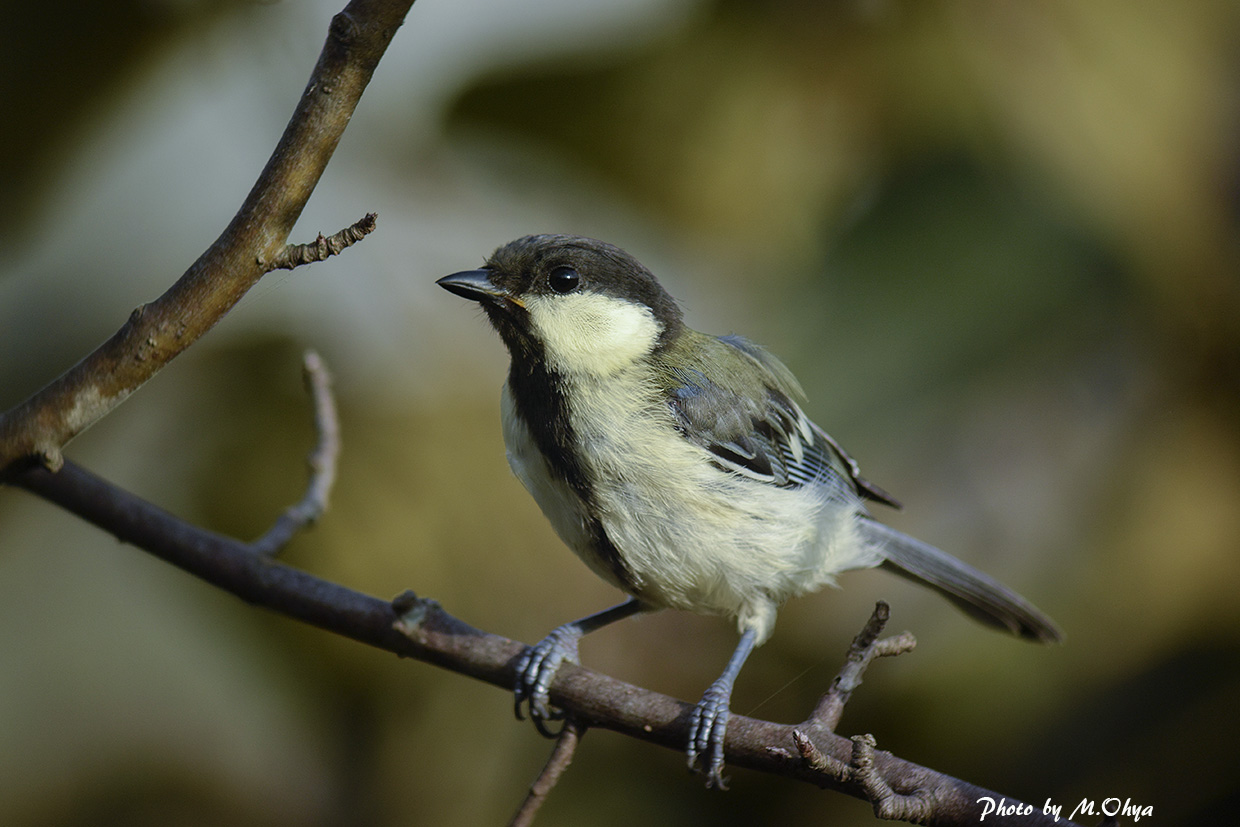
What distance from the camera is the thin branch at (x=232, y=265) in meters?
0.92

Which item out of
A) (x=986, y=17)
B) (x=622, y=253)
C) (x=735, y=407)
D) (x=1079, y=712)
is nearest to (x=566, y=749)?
(x=735, y=407)

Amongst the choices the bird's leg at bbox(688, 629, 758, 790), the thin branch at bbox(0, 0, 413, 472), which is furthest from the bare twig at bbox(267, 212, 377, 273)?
the bird's leg at bbox(688, 629, 758, 790)

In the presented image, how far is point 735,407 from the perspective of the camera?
1760mm

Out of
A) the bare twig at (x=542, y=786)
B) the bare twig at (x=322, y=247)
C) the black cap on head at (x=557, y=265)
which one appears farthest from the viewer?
the black cap on head at (x=557, y=265)

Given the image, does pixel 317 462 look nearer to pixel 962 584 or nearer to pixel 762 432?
pixel 762 432

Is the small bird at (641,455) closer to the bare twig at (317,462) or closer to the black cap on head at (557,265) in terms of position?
the black cap on head at (557,265)

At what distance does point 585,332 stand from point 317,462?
22.0 inches

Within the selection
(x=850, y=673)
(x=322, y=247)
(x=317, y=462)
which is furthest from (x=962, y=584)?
(x=322, y=247)

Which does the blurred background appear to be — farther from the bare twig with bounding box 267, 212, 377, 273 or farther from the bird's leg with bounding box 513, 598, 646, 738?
the bare twig with bounding box 267, 212, 377, 273

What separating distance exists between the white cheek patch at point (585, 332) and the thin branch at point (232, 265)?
0.66 metres

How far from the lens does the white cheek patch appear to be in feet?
5.24

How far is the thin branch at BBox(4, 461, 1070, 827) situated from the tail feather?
2.77ft

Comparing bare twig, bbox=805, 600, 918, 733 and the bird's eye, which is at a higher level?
the bird's eye

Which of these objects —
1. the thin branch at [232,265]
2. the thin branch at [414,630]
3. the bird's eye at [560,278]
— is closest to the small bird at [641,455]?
the bird's eye at [560,278]
